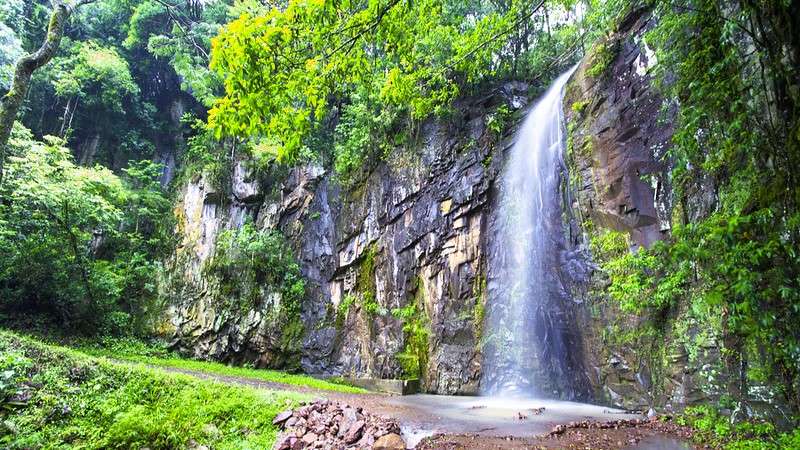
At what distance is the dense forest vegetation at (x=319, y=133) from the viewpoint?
3.56 metres

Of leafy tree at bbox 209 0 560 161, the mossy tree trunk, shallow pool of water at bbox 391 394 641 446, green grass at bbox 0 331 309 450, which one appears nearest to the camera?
leafy tree at bbox 209 0 560 161

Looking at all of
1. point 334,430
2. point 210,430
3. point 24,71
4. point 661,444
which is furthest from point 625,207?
point 24,71

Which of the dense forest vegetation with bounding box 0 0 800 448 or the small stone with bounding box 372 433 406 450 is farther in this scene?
the small stone with bounding box 372 433 406 450

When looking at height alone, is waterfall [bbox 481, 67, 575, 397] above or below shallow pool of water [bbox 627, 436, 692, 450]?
above

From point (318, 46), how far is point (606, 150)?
8755 millimetres

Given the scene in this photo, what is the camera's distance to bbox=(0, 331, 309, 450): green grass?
4.59 meters

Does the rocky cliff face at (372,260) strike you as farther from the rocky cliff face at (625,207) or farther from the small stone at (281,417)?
the small stone at (281,417)

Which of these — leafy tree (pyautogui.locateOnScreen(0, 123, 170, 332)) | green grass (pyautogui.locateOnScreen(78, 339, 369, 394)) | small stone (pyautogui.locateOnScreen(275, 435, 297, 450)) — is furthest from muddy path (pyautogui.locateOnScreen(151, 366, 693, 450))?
leafy tree (pyautogui.locateOnScreen(0, 123, 170, 332))

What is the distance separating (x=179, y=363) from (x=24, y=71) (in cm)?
952

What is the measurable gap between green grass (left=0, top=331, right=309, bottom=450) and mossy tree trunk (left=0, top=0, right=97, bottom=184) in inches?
108

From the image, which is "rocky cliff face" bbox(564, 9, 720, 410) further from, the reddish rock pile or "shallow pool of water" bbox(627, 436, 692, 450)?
the reddish rock pile

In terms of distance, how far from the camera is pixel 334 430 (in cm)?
555

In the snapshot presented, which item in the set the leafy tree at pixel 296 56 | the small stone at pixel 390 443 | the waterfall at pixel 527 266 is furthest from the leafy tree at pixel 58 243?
the waterfall at pixel 527 266

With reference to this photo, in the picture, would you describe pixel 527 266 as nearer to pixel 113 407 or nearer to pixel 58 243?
pixel 113 407
